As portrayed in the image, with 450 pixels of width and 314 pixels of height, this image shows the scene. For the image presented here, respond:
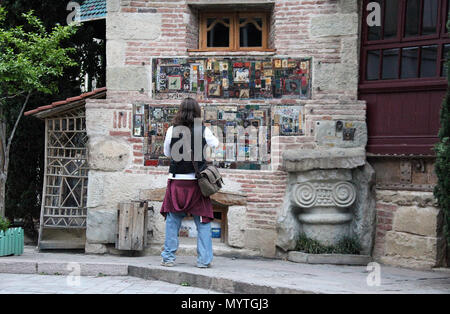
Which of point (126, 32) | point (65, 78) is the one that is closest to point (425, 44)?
point (126, 32)

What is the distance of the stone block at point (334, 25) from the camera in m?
8.59

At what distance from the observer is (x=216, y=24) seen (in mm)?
9203

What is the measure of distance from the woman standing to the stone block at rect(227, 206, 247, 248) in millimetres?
1384

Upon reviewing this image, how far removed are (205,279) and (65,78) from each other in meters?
6.07

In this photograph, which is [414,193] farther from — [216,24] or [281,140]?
[216,24]

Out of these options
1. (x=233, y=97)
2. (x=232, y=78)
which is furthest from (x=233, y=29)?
(x=233, y=97)

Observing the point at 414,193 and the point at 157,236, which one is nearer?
the point at 414,193

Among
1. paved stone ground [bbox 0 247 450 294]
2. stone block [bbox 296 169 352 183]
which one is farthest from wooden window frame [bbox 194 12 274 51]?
paved stone ground [bbox 0 247 450 294]

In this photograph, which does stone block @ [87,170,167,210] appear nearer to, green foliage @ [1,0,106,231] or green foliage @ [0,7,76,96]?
green foliage @ [0,7,76,96]

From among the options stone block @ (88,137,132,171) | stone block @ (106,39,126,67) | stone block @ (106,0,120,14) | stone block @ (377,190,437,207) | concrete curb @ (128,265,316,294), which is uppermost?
stone block @ (106,0,120,14)

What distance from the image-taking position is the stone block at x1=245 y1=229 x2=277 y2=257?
8.62 metres

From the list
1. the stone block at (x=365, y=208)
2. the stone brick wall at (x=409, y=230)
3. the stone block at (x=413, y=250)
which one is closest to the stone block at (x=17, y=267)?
the stone block at (x=365, y=208)

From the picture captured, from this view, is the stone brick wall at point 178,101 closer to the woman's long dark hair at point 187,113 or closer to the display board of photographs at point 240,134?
the display board of photographs at point 240,134

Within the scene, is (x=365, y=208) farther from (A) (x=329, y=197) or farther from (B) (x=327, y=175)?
(B) (x=327, y=175)
